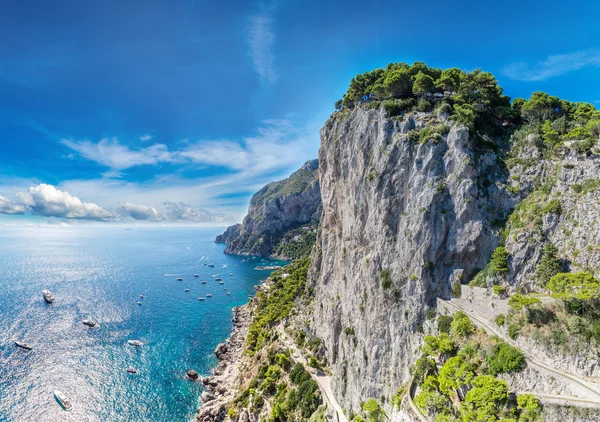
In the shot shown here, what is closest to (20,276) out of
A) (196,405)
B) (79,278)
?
(79,278)

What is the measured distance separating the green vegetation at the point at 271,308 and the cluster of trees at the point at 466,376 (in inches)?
1977

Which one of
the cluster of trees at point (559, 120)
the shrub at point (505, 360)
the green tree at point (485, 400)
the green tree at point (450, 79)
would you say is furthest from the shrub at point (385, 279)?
the green tree at point (450, 79)

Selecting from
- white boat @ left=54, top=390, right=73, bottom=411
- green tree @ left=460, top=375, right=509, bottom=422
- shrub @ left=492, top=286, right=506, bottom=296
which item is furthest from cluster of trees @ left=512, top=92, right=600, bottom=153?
white boat @ left=54, top=390, right=73, bottom=411

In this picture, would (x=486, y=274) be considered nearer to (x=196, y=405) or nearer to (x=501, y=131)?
(x=501, y=131)

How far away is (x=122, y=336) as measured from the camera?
279 ft

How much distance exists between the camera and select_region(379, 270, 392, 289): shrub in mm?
44406

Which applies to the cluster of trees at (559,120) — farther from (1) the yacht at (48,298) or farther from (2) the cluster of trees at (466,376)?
(1) the yacht at (48,298)

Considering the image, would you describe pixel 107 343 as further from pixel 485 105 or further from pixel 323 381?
pixel 485 105

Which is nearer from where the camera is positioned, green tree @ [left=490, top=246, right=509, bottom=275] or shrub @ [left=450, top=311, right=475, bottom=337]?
shrub @ [left=450, top=311, right=475, bottom=337]

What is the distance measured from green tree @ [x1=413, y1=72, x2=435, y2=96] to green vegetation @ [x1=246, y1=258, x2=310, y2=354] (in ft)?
216

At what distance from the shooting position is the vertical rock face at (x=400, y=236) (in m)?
40.2

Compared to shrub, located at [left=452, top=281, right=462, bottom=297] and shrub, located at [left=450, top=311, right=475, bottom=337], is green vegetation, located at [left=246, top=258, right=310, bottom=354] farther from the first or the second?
shrub, located at [left=450, top=311, right=475, bottom=337]

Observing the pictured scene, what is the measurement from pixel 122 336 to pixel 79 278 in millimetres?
86843

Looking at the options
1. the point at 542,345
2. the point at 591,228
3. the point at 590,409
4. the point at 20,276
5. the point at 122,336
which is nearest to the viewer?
the point at 590,409
